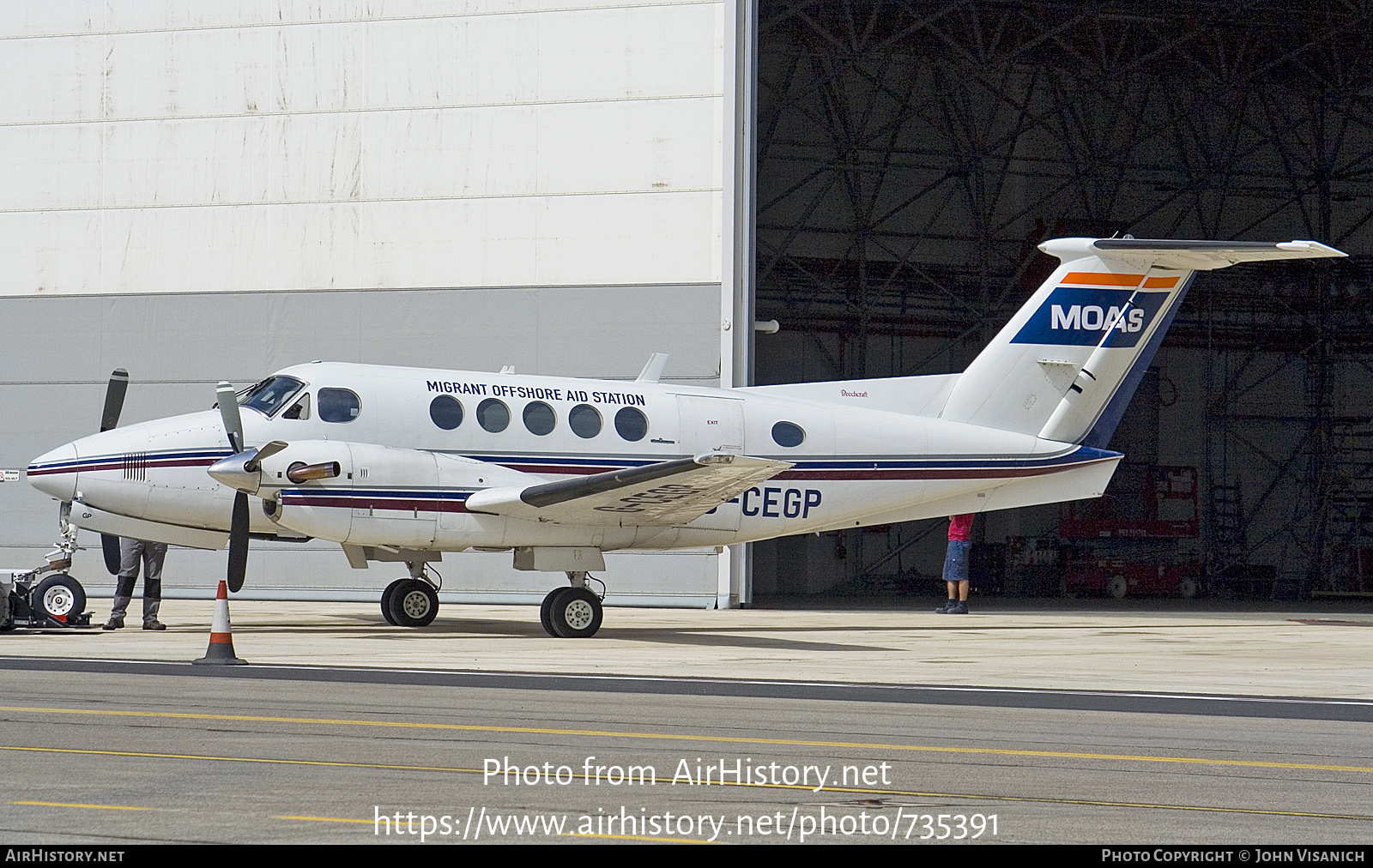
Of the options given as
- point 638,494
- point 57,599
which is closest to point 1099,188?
point 638,494

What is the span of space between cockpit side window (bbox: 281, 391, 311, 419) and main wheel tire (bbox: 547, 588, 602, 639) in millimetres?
3329

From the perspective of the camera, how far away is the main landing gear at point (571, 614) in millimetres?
14289

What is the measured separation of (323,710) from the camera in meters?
7.86

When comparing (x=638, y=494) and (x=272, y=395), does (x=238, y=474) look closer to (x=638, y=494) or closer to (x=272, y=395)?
(x=272, y=395)

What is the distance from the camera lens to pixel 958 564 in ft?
66.1

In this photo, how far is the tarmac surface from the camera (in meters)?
4.91

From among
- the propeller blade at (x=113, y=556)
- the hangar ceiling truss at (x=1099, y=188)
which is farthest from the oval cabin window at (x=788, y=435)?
the hangar ceiling truss at (x=1099, y=188)

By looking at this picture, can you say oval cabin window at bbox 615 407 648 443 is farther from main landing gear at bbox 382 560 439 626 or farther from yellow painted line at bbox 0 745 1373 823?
yellow painted line at bbox 0 745 1373 823

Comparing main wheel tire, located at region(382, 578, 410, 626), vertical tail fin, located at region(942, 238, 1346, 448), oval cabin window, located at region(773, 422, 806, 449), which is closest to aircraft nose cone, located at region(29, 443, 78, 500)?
main wheel tire, located at region(382, 578, 410, 626)

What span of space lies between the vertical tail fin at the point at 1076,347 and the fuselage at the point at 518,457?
0.32 m

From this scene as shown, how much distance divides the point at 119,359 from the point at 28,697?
14645 millimetres

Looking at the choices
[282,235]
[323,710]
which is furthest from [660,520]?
[282,235]

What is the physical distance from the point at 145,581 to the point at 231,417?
2.82m

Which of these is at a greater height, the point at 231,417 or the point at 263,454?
the point at 231,417
